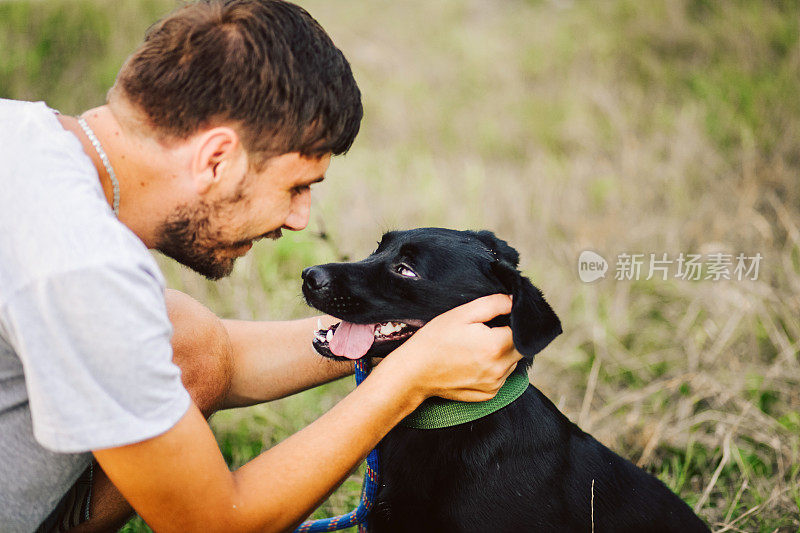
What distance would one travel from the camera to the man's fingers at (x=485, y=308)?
1907 mm

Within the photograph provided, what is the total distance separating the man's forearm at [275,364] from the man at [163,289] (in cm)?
26

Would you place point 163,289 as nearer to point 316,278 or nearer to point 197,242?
point 197,242

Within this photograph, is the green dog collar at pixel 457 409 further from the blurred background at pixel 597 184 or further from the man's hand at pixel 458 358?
the blurred background at pixel 597 184

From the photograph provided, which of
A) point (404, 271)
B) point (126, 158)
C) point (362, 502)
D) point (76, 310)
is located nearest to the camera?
point (76, 310)

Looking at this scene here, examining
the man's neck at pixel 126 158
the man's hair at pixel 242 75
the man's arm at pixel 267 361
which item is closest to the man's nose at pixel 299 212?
the man's hair at pixel 242 75

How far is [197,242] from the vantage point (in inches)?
73.7

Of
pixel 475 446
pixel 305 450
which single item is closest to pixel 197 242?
pixel 305 450

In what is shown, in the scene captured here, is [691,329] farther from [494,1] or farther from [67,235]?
[494,1]

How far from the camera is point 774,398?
3414mm

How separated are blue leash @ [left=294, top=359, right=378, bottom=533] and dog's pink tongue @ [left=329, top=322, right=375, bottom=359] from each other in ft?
0.13

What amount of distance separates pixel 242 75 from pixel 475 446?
1.23 metres

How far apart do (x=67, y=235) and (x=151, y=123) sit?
48 cm

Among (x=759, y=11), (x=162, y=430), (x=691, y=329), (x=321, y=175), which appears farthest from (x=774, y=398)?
(x=759, y=11)

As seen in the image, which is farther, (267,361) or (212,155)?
(267,361)
